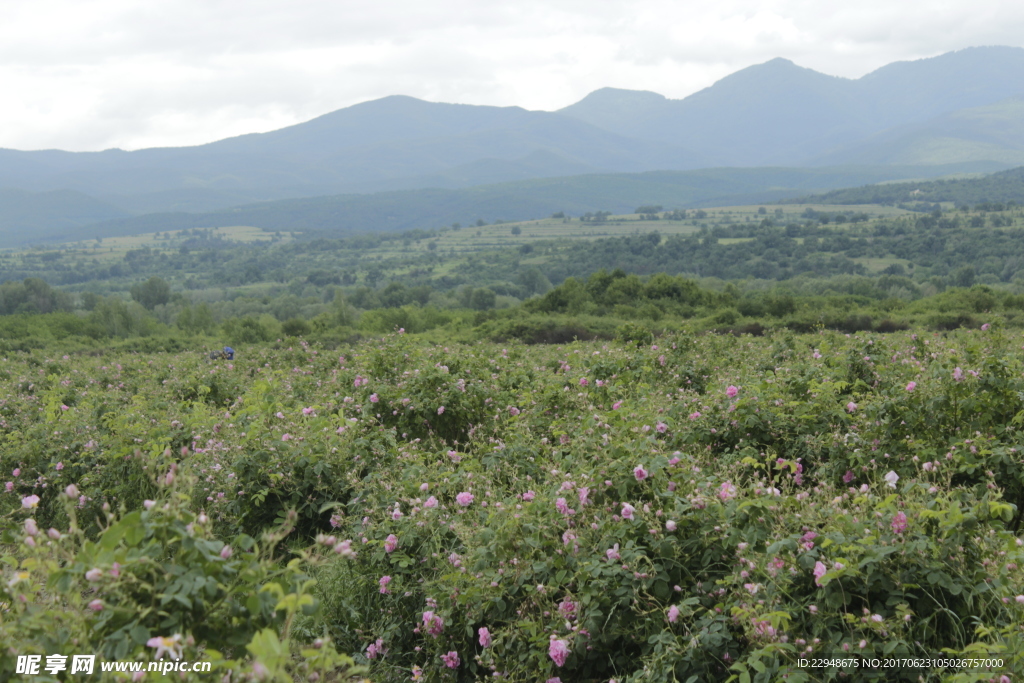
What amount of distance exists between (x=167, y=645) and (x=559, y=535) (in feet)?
8.49

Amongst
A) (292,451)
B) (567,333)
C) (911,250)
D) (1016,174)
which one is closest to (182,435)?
(292,451)

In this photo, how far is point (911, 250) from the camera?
114500 mm

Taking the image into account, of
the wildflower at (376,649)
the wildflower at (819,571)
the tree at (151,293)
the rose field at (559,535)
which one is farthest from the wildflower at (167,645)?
the tree at (151,293)

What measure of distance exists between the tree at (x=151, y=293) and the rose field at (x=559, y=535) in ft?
284

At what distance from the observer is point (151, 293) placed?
3319 inches

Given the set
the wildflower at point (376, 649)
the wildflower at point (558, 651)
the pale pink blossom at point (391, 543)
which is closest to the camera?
the wildflower at point (558, 651)

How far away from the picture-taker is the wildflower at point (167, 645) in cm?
203

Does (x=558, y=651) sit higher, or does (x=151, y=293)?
(x=558, y=651)

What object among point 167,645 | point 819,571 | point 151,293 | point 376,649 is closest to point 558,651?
point 819,571

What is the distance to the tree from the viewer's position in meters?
83.5

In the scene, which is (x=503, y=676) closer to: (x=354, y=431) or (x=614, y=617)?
(x=614, y=617)

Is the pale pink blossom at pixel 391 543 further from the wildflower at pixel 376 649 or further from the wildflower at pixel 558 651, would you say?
the wildflower at pixel 558 651

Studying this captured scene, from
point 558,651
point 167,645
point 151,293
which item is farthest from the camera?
point 151,293

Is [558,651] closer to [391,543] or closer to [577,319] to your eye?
[391,543]
